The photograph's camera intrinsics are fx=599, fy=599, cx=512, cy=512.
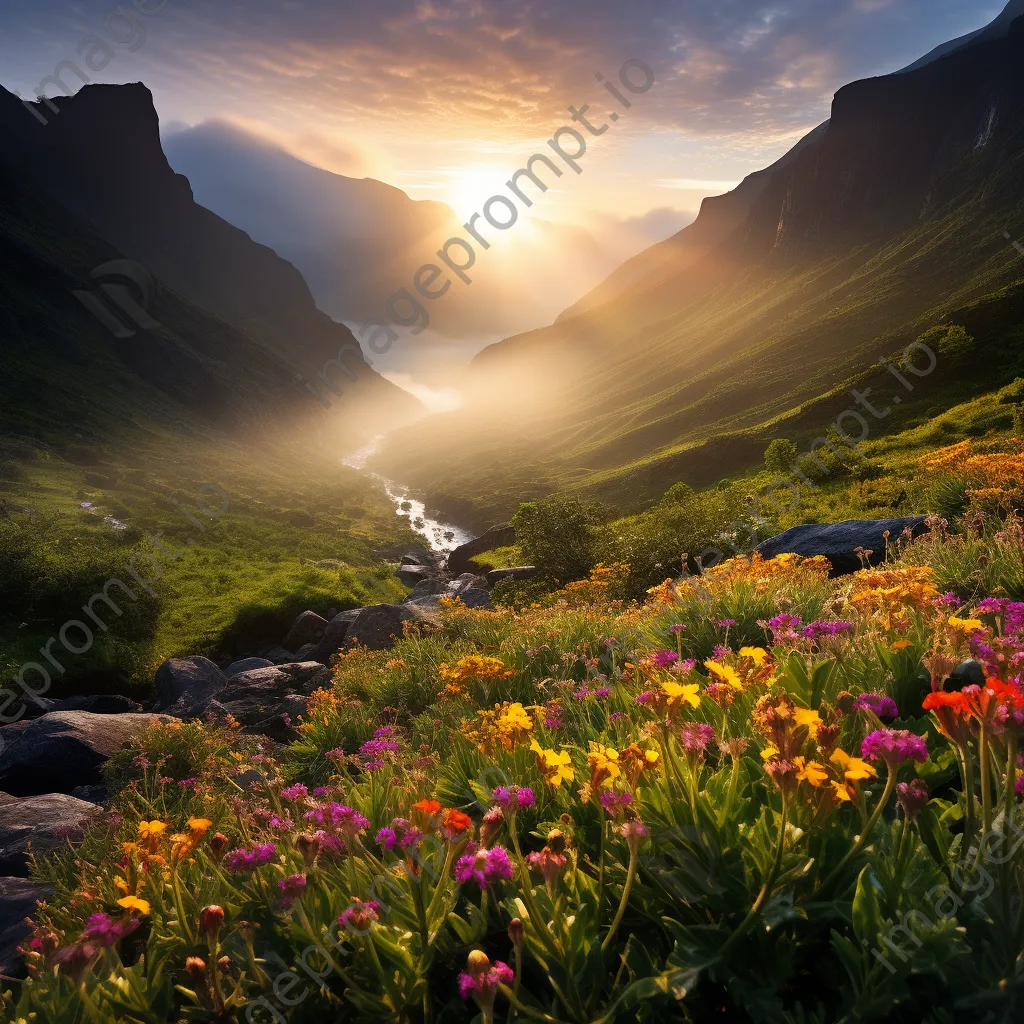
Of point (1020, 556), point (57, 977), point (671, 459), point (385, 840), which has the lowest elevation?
point (671, 459)

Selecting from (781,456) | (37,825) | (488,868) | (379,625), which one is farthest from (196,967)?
(781,456)

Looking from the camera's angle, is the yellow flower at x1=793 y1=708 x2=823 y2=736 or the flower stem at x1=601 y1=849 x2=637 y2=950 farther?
the yellow flower at x1=793 y1=708 x2=823 y2=736

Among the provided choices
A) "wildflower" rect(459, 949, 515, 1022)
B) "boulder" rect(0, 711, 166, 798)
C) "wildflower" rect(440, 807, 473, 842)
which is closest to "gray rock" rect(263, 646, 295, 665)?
"boulder" rect(0, 711, 166, 798)

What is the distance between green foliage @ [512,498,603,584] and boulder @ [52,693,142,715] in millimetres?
19384

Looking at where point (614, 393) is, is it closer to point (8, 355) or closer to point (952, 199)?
point (952, 199)

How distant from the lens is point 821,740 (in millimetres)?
2330

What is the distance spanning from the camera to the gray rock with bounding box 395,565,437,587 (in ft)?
173

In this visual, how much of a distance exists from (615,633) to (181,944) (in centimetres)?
654

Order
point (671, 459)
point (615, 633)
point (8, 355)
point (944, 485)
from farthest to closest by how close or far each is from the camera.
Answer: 1. point (8, 355)
2. point (671, 459)
3. point (944, 485)
4. point (615, 633)

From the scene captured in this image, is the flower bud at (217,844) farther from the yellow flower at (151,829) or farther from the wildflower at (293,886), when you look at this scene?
the wildflower at (293,886)

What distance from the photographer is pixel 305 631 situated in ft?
105

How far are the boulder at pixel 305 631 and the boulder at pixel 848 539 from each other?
79.9 ft

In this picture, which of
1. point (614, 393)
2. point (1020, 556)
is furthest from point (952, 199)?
point (1020, 556)

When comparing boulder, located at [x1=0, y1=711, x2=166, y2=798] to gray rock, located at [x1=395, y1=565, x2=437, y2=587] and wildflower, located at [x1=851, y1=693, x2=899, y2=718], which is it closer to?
wildflower, located at [x1=851, y1=693, x2=899, y2=718]
